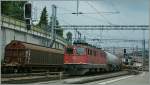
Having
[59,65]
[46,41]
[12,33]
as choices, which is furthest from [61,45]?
[59,65]

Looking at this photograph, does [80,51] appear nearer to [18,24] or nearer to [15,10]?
[18,24]

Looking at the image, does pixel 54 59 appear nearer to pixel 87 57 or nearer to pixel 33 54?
pixel 33 54

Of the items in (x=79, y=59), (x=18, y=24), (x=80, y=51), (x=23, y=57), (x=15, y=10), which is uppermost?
(x=15, y=10)

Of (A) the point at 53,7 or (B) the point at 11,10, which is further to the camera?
(B) the point at 11,10

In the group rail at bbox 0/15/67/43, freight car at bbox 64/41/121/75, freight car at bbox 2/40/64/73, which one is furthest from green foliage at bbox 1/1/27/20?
freight car at bbox 64/41/121/75

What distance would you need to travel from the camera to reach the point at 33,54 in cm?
3294

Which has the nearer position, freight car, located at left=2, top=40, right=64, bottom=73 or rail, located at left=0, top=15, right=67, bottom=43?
freight car, located at left=2, top=40, right=64, bottom=73

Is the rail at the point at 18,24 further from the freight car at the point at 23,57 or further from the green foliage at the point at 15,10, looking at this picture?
the green foliage at the point at 15,10

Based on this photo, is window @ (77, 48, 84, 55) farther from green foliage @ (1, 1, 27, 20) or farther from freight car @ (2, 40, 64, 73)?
green foliage @ (1, 1, 27, 20)

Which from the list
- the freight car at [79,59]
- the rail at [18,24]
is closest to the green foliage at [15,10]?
the rail at [18,24]

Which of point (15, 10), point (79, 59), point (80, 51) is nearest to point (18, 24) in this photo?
point (80, 51)

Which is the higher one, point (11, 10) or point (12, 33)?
point (11, 10)

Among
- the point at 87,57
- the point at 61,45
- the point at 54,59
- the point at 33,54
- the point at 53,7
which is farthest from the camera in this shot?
the point at 61,45

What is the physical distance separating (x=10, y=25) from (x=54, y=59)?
340 inches
